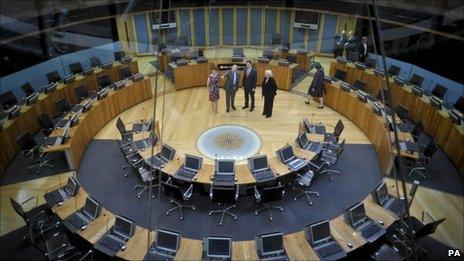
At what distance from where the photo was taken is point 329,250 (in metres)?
6.43

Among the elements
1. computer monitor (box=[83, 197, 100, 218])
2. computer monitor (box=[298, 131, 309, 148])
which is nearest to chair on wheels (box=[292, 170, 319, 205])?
computer monitor (box=[298, 131, 309, 148])

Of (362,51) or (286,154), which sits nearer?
(286,154)

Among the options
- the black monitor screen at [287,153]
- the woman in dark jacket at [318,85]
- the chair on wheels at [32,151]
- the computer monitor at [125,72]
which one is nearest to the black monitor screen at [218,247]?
the black monitor screen at [287,153]

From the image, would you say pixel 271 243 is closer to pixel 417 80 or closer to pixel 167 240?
pixel 167 240

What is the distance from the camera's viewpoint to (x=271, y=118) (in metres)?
12.2

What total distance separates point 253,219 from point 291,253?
201 cm

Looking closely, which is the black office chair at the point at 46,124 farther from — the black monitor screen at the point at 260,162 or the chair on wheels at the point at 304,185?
the chair on wheels at the point at 304,185

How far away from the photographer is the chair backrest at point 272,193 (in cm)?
765

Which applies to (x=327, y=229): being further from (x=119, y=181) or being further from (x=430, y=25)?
(x=430, y=25)

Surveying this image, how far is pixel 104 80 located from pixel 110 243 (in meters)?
7.65

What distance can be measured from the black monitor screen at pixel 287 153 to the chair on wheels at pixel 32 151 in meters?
6.21

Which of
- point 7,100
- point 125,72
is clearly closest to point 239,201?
point 125,72

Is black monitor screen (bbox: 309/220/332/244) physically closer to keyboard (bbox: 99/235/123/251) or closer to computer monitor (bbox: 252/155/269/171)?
computer monitor (bbox: 252/155/269/171)

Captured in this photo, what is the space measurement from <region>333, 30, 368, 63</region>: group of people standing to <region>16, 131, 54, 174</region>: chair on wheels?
10.9 m
